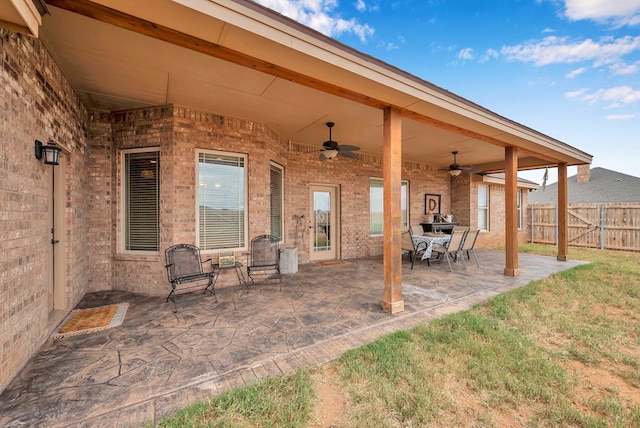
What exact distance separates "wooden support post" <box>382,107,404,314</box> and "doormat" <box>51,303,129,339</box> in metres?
3.44

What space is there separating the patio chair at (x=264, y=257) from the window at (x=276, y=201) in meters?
0.64

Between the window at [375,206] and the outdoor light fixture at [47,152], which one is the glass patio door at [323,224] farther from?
the outdoor light fixture at [47,152]

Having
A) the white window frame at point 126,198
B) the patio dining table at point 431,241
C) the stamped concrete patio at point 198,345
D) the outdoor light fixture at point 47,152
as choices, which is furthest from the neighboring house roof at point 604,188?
the outdoor light fixture at point 47,152

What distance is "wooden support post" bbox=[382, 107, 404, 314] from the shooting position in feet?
11.1

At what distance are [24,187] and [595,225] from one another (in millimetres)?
14940

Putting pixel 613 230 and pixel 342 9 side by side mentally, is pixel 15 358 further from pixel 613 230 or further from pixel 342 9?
pixel 613 230

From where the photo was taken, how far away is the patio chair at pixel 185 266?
3.99 metres

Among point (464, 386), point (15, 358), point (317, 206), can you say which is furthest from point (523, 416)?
point (317, 206)

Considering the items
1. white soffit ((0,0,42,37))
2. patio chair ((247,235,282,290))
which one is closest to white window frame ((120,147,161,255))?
patio chair ((247,235,282,290))

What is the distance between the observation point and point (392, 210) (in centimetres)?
339

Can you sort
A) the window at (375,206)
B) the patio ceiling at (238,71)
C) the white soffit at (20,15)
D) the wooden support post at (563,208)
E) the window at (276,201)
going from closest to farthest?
the white soffit at (20,15), the patio ceiling at (238,71), the window at (276,201), the wooden support post at (563,208), the window at (375,206)

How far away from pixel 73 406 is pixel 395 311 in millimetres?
3157

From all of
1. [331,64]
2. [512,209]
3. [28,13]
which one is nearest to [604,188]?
[512,209]

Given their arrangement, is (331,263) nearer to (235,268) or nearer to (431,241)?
(431,241)
